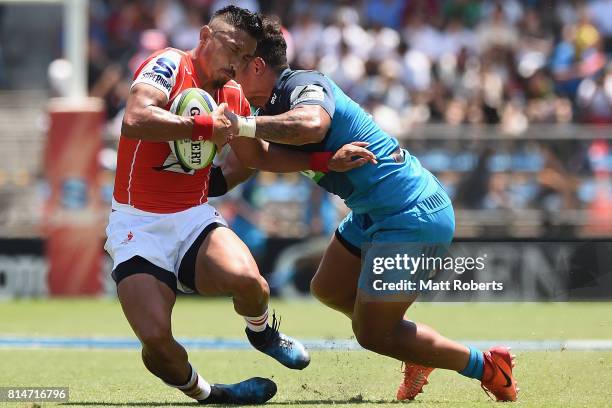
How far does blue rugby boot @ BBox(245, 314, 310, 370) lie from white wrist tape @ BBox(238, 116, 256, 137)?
130 cm

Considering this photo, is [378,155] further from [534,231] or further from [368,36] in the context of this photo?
[368,36]

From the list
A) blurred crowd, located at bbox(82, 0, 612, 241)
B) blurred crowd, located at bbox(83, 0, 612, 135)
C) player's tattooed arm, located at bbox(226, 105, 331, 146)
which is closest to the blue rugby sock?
player's tattooed arm, located at bbox(226, 105, 331, 146)

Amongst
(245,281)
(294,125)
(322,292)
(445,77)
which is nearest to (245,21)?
(294,125)

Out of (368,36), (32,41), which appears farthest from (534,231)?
(32,41)

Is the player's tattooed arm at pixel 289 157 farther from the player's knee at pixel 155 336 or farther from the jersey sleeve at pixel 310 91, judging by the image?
the player's knee at pixel 155 336

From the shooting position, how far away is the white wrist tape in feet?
22.7

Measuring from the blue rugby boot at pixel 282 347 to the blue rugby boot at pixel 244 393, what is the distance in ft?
1.09

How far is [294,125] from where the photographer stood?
684 centimetres

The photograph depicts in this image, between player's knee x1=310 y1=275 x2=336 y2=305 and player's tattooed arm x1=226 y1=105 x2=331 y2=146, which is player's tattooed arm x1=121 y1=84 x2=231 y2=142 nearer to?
player's tattooed arm x1=226 y1=105 x2=331 y2=146

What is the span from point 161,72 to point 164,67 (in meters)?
0.05

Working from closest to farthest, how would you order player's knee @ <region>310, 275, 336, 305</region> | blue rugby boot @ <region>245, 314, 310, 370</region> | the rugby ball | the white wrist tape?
1. the white wrist tape
2. the rugby ball
3. blue rugby boot @ <region>245, 314, 310, 370</region>
4. player's knee @ <region>310, 275, 336, 305</region>

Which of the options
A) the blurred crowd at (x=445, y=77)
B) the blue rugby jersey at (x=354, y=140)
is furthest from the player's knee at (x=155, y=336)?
the blurred crowd at (x=445, y=77)

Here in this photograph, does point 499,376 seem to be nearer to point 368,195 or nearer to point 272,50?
point 368,195

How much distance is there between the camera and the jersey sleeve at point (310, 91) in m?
6.98
